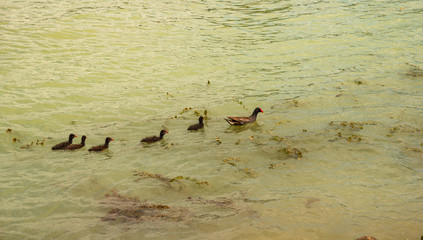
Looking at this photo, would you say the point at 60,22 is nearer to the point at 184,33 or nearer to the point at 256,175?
the point at 184,33

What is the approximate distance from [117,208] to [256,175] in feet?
11.4

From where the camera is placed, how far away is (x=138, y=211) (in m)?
9.38

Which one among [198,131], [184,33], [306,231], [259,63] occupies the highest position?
[184,33]

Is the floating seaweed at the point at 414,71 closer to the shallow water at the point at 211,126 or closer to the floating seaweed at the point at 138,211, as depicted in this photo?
the shallow water at the point at 211,126

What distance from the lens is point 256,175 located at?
11.0 m

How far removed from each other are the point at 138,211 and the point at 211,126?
609 centimetres

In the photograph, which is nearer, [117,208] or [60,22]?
[117,208]

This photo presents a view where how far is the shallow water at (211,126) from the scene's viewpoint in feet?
29.9

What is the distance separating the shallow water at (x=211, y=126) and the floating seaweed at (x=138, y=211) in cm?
4

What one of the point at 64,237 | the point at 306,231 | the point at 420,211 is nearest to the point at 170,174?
the point at 64,237

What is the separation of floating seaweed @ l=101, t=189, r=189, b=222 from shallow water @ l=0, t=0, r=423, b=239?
0.04 meters

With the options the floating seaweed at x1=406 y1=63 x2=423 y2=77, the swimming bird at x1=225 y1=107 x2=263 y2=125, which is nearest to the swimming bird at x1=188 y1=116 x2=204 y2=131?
the swimming bird at x1=225 y1=107 x2=263 y2=125

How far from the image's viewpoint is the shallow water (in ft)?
29.9

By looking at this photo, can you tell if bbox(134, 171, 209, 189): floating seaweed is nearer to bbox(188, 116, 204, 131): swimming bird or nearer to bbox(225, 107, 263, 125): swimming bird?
bbox(188, 116, 204, 131): swimming bird
